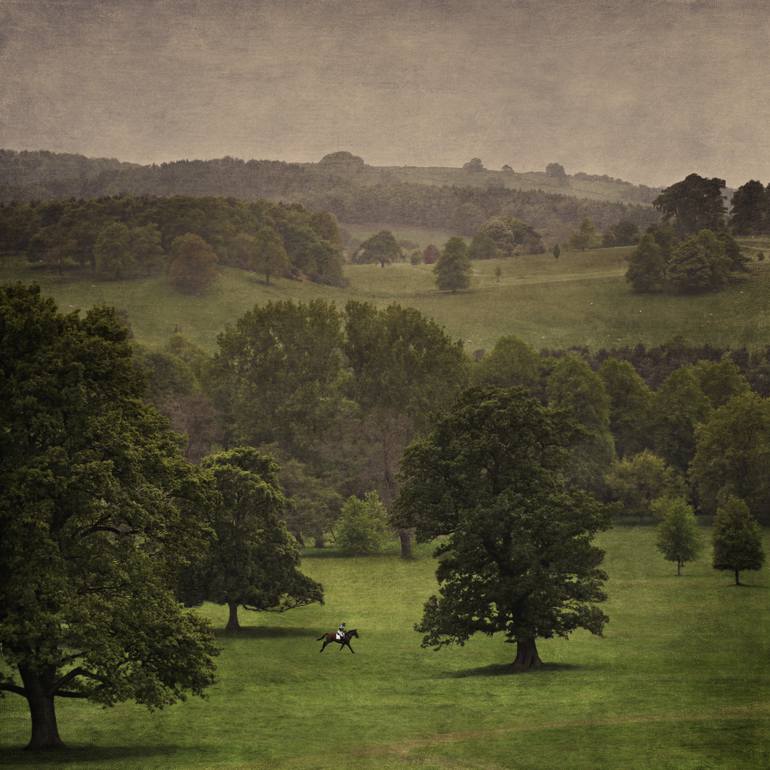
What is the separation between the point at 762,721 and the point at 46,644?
25202 millimetres

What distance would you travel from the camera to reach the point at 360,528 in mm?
108062

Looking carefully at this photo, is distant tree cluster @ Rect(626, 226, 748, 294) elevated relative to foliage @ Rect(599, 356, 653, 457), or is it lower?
elevated

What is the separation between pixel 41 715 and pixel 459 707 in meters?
16.7

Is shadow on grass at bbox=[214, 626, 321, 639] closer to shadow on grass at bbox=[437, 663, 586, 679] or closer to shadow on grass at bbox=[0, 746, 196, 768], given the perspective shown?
shadow on grass at bbox=[437, 663, 586, 679]

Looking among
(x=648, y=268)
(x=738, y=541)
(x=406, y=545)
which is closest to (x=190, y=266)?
(x=648, y=268)

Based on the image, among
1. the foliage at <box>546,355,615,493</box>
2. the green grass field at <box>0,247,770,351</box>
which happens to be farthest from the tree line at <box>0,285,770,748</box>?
the green grass field at <box>0,247,770,351</box>

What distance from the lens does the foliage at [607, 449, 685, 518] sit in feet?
390

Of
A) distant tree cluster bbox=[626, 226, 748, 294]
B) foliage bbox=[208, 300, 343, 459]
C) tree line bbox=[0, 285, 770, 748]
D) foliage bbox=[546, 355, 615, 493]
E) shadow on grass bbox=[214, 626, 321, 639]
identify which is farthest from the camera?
distant tree cluster bbox=[626, 226, 748, 294]

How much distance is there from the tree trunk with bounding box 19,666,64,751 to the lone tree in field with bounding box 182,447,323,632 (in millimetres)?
28570

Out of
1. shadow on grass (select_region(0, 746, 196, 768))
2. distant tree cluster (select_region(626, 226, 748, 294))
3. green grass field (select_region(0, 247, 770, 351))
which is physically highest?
distant tree cluster (select_region(626, 226, 748, 294))

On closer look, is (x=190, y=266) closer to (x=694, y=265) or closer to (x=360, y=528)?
(x=694, y=265)

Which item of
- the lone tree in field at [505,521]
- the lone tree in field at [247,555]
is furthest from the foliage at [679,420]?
the lone tree in field at [505,521]

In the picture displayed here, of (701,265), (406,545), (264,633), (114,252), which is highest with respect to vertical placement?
(114,252)

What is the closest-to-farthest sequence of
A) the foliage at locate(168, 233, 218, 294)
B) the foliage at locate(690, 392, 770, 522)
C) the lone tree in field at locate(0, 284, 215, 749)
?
the lone tree in field at locate(0, 284, 215, 749) < the foliage at locate(690, 392, 770, 522) < the foliage at locate(168, 233, 218, 294)
